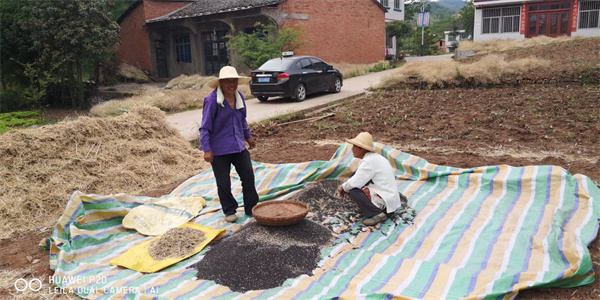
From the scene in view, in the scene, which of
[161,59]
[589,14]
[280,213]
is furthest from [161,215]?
[589,14]

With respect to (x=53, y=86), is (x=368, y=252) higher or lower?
lower

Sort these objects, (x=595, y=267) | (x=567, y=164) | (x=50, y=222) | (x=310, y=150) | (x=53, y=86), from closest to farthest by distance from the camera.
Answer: (x=595, y=267) < (x=50, y=222) < (x=567, y=164) < (x=310, y=150) < (x=53, y=86)

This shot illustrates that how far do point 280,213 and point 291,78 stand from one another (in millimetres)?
9132

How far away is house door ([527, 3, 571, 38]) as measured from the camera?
2983 centimetres

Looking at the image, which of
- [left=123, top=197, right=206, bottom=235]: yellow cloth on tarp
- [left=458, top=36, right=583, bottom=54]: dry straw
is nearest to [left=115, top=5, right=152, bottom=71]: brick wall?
[left=458, top=36, right=583, bottom=54]: dry straw

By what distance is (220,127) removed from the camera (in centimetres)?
443

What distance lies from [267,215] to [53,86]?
1936 centimetres

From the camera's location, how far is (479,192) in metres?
4.62

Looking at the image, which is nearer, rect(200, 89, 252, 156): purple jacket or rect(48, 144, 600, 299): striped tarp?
rect(48, 144, 600, 299): striped tarp

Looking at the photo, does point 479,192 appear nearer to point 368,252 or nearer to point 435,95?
point 368,252

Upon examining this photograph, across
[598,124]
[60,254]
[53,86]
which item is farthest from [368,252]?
[53,86]

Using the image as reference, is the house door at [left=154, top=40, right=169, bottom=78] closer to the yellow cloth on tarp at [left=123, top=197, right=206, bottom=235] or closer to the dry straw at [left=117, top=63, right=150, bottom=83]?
the dry straw at [left=117, top=63, right=150, bottom=83]

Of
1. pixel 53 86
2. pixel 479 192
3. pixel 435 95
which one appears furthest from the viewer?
pixel 53 86

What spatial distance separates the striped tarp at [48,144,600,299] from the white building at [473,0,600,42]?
3072 cm
